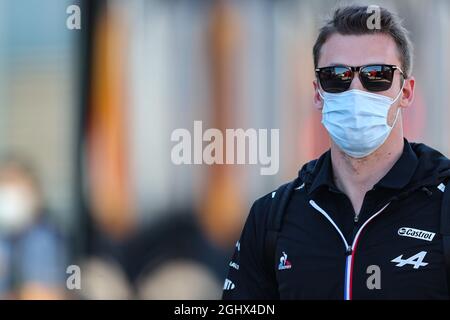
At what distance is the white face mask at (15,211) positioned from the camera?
2621mm

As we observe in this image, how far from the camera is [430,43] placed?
249 centimetres

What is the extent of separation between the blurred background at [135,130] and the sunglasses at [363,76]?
2.16 ft

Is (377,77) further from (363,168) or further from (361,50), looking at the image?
(363,168)

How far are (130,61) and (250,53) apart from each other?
50 centimetres

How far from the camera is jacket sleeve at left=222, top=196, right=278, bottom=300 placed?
1805 mm

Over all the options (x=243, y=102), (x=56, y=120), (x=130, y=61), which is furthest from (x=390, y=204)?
(x=56, y=120)

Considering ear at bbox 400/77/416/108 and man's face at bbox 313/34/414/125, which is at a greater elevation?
man's face at bbox 313/34/414/125

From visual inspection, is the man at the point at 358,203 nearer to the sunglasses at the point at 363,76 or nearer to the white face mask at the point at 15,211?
the sunglasses at the point at 363,76

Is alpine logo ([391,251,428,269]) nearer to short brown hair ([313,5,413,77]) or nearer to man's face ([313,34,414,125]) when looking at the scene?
man's face ([313,34,414,125])

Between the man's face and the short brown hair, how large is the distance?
1 cm
